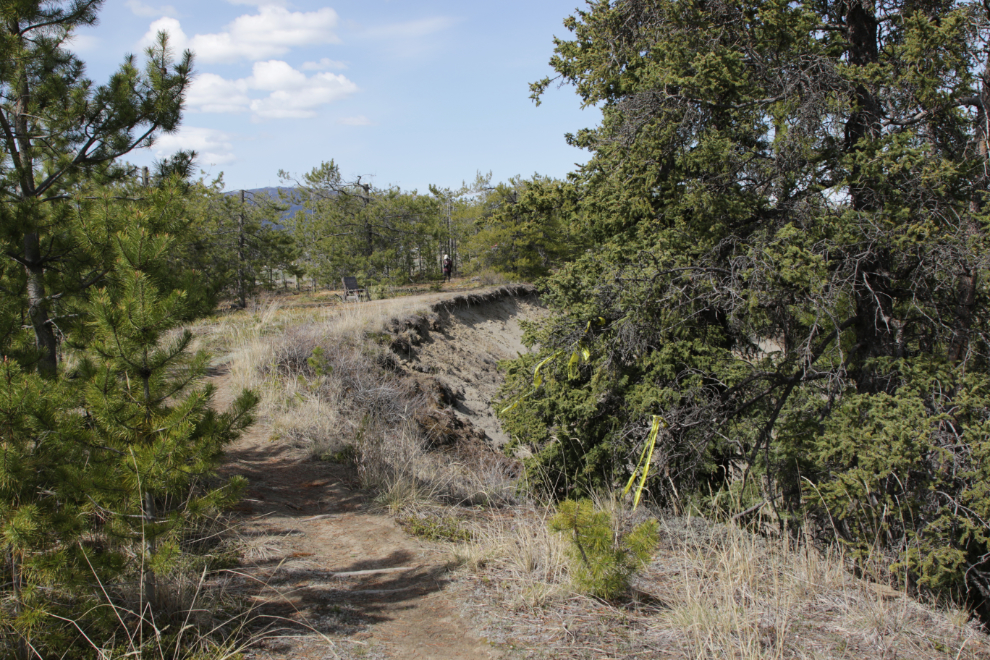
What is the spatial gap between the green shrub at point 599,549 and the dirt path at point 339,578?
2.53 ft

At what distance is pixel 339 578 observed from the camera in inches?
169

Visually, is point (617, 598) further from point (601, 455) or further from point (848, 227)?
point (848, 227)

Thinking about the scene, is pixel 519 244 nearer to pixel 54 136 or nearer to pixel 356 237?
pixel 356 237

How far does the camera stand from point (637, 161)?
311 inches

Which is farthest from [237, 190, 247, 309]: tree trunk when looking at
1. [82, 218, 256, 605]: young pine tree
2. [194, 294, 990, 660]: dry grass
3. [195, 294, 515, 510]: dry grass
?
[82, 218, 256, 605]: young pine tree

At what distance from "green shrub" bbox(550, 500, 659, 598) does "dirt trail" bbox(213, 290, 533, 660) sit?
2.47ft

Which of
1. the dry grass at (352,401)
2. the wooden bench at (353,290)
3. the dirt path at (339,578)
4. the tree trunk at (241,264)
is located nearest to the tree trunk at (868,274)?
the dry grass at (352,401)

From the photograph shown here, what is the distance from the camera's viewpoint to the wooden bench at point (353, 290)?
70.8ft

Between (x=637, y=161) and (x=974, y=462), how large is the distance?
4.72 metres

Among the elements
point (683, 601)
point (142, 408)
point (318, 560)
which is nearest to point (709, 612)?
point (683, 601)

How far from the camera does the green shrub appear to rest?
3.73 m

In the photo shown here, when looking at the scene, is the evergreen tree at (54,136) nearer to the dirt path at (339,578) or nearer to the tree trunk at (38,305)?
the tree trunk at (38,305)

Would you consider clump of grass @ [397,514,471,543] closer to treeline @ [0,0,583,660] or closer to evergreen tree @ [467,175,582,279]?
treeline @ [0,0,583,660]

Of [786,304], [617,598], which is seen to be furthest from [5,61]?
[786,304]
